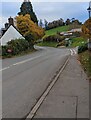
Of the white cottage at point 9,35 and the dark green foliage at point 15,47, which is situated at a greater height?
the white cottage at point 9,35

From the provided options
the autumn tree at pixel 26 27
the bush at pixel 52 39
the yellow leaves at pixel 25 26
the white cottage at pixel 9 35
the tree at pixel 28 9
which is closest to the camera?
the white cottage at pixel 9 35

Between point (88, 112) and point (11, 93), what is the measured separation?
383cm

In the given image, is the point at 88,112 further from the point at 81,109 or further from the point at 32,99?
the point at 32,99

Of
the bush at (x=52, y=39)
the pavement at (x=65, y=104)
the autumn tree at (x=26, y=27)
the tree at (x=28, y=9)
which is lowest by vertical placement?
the pavement at (x=65, y=104)

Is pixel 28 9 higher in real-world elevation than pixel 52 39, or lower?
higher

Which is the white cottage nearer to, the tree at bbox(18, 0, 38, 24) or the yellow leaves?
the yellow leaves

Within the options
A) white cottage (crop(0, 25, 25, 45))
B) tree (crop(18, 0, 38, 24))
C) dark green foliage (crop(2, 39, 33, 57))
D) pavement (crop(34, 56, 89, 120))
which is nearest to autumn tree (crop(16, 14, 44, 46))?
white cottage (crop(0, 25, 25, 45))

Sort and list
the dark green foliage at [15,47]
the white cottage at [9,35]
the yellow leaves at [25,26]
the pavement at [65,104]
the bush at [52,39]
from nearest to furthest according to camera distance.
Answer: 1. the pavement at [65,104]
2. the dark green foliage at [15,47]
3. the white cottage at [9,35]
4. the yellow leaves at [25,26]
5. the bush at [52,39]

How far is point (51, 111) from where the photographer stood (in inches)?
338

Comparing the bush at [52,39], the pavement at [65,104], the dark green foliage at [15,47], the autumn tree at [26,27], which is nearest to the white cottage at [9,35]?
the dark green foliage at [15,47]

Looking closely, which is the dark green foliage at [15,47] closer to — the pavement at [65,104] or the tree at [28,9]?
the tree at [28,9]

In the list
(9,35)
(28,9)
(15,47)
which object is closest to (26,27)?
(9,35)

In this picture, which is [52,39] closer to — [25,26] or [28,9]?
[28,9]

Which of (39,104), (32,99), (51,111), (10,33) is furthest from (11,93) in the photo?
(10,33)
